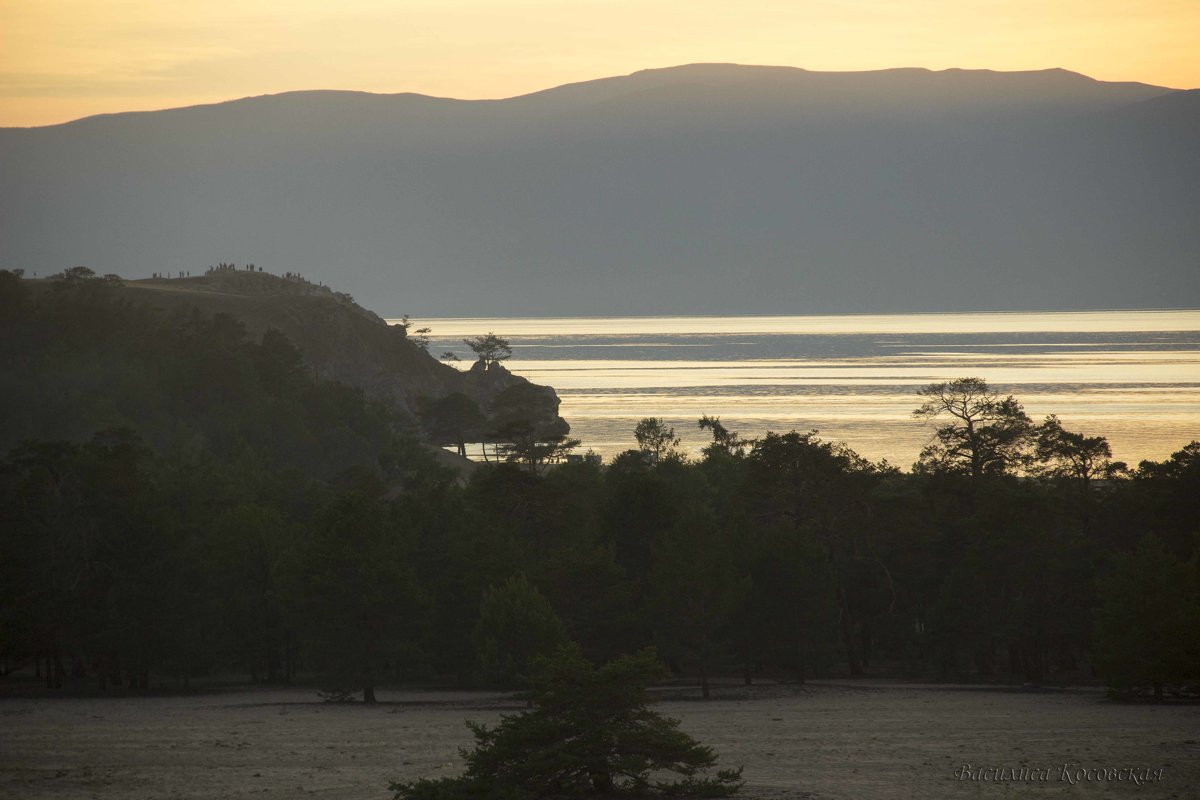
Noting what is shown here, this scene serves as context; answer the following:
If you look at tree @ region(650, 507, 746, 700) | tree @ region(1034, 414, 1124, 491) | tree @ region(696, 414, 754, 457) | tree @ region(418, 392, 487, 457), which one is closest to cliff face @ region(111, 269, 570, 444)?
tree @ region(418, 392, 487, 457)

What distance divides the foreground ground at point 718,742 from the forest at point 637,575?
2712mm

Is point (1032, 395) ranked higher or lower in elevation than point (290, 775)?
higher

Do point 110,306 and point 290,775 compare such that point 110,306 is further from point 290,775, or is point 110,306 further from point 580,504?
point 290,775

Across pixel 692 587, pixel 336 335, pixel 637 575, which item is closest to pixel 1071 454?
pixel 637 575

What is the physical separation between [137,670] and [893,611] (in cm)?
2883

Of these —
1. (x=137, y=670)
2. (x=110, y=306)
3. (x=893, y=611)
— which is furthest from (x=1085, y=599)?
(x=110, y=306)

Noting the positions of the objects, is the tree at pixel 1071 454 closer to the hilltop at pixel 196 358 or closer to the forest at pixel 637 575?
the forest at pixel 637 575

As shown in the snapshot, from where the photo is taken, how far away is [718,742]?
37438 mm

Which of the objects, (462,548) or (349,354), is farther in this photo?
(349,354)

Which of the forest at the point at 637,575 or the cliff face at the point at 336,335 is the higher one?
the cliff face at the point at 336,335

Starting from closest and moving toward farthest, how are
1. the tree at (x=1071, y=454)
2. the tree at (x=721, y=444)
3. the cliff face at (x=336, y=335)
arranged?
the tree at (x=1071, y=454) → the tree at (x=721, y=444) → the cliff face at (x=336, y=335)

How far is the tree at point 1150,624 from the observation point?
137ft

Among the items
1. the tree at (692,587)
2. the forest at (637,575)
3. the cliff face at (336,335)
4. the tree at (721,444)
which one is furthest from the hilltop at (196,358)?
the tree at (692,587)

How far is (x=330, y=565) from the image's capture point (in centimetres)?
4806
